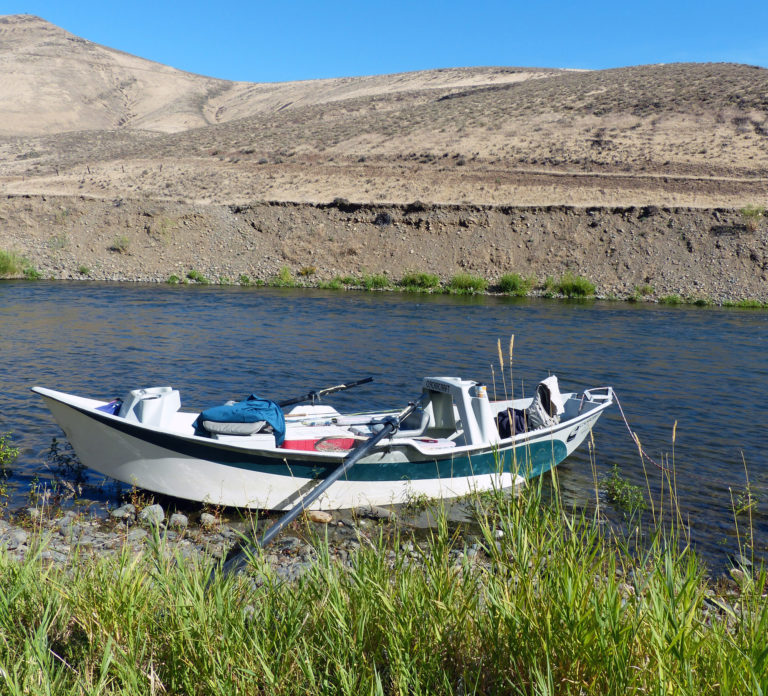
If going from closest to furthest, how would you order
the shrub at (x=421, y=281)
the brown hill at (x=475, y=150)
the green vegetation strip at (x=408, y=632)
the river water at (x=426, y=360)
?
the green vegetation strip at (x=408, y=632) → the river water at (x=426, y=360) → the shrub at (x=421, y=281) → the brown hill at (x=475, y=150)

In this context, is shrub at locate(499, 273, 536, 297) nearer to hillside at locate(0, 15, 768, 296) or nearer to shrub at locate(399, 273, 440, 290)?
hillside at locate(0, 15, 768, 296)

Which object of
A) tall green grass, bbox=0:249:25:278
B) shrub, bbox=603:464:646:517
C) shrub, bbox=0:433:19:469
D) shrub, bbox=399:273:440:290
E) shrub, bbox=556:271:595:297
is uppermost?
tall green grass, bbox=0:249:25:278

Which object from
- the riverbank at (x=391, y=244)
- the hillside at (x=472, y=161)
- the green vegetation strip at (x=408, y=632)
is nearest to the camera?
the green vegetation strip at (x=408, y=632)

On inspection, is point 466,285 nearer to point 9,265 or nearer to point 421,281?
point 421,281

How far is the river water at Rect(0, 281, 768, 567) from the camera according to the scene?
385 inches

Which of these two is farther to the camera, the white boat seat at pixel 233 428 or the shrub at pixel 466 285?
the shrub at pixel 466 285

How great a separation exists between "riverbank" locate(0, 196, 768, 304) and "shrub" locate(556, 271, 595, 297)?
1.76 ft

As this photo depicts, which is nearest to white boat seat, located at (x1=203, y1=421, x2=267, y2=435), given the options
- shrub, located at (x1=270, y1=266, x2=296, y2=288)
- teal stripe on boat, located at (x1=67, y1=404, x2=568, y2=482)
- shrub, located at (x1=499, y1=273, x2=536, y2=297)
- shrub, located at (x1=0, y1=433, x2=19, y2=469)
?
teal stripe on boat, located at (x1=67, y1=404, x2=568, y2=482)

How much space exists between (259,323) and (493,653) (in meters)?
20.4

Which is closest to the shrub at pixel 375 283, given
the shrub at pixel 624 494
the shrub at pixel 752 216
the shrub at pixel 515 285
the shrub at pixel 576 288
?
the shrub at pixel 515 285

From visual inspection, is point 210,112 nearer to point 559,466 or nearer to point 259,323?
point 259,323

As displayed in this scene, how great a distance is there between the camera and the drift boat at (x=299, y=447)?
7352 mm

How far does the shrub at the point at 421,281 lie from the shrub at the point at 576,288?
20.5 ft

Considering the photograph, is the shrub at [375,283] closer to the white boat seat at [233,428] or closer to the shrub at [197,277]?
the shrub at [197,277]
